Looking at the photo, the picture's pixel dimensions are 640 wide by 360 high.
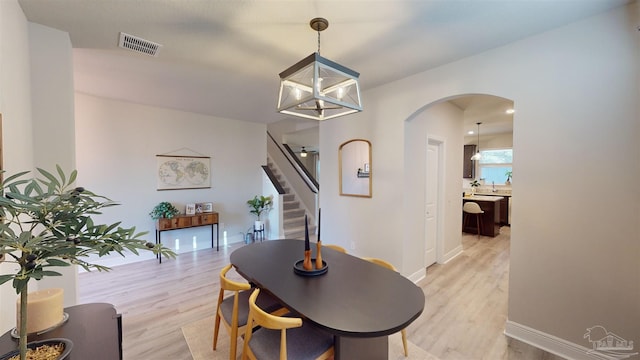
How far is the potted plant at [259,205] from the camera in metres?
5.33

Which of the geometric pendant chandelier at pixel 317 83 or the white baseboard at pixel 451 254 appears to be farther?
the white baseboard at pixel 451 254

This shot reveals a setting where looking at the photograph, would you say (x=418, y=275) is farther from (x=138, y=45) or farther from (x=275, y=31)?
(x=138, y=45)

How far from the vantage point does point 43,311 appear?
126cm

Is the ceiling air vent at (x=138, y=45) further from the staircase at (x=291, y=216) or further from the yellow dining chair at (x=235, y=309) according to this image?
the staircase at (x=291, y=216)

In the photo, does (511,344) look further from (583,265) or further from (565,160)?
(565,160)

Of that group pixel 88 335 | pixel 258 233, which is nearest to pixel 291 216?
pixel 258 233

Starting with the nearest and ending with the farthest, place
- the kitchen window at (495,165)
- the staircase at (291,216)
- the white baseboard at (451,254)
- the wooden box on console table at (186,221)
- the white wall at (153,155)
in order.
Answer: the white wall at (153,155), the white baseboard at (451,254), the wooden box on console table at (186,221), the staircase at (291,216), the kitchen window at (495,165)

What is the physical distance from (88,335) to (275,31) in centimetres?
235

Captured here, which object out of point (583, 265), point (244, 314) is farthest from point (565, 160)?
point (244, 314)

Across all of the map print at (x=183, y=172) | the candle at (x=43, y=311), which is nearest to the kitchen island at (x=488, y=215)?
the map print at (x=183, y=172)

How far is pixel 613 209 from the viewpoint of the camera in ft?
6.16

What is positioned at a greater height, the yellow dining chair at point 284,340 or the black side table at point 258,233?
the yellow dining chair at point 284,340

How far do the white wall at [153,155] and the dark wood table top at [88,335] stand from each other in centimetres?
331

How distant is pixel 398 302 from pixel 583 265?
1.69 metres
